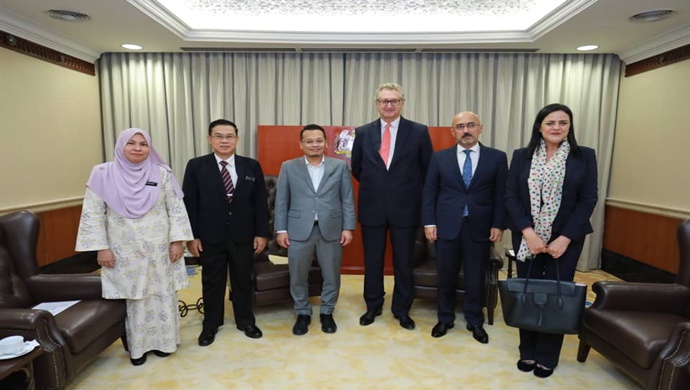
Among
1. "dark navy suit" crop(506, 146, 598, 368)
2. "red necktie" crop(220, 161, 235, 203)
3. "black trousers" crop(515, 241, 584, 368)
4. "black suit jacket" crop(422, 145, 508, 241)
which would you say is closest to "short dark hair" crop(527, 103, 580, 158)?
"dark navy suit" crop(506, 146, 598, 368)

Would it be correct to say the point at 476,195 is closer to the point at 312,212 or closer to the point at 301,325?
the point at 312,212

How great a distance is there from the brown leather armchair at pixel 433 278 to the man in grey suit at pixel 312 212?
0.70 meters

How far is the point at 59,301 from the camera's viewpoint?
8.21 ft

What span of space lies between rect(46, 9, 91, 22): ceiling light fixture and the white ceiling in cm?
6

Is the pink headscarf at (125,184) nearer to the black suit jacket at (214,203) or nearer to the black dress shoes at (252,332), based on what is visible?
the black suit jacket at (214,203)

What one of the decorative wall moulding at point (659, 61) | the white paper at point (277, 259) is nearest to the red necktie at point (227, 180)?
the white paper at point (277, 259)

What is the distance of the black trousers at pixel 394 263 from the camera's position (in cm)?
295

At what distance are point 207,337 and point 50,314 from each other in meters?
0.96

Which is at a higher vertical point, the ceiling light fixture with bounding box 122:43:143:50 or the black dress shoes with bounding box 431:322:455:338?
the ceiling light fixture with bounding box 122:43:143:50

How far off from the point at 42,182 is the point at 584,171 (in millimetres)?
4347

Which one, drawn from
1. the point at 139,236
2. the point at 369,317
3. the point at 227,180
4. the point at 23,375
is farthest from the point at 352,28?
the point at 23,375

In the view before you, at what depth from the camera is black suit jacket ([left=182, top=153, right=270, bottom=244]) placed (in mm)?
2641

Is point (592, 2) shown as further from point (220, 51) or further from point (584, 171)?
point (220, 51)

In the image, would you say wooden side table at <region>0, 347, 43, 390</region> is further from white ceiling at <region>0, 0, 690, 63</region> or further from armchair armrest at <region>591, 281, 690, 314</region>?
armchair armrest at <region>591, 281, 690, 314</region>
